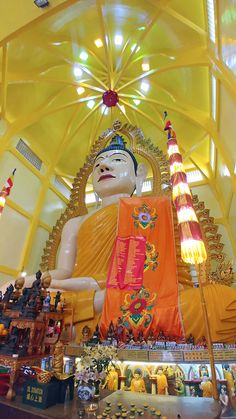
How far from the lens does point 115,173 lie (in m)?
5.06

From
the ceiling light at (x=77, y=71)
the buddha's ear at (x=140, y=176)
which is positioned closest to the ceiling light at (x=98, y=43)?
the ceiling light at (x=77, y=71)

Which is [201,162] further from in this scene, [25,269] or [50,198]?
[25,269]

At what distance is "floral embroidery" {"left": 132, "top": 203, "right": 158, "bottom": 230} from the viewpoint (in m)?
4.23

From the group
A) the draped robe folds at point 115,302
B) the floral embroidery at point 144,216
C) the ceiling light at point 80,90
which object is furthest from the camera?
the ceiling light at point 80,90

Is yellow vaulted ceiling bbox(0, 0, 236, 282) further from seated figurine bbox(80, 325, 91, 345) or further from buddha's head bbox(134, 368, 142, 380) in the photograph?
buddha's head bbox(134, 368, 142, 380)

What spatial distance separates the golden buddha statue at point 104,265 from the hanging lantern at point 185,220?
80 centimetres

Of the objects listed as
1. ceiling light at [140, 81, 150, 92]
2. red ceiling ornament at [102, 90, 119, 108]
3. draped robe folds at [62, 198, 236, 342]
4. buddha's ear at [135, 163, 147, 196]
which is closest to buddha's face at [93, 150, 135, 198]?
buddha's ear at [135, 163, 147, 196]

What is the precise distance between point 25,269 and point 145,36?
7.03m

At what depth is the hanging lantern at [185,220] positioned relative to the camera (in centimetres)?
254

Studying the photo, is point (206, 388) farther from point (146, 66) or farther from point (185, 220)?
point (146, 66)

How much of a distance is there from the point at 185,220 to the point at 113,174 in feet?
8.30

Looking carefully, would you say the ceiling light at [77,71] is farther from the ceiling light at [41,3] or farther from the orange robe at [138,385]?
the orange robe at [138,385]

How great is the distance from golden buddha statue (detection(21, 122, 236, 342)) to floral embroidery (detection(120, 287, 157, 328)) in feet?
0.30

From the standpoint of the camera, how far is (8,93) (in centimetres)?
700
